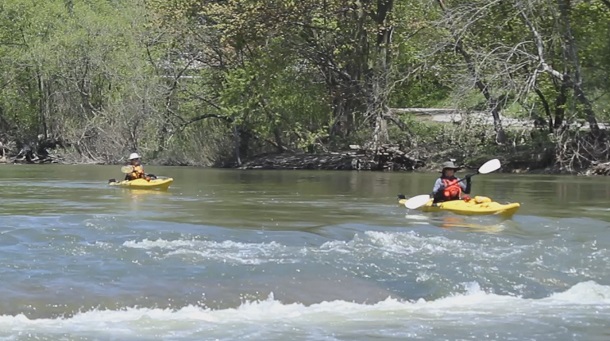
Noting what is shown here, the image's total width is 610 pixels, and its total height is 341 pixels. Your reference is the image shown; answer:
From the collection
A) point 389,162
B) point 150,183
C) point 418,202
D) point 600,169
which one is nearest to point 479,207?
point 418,202

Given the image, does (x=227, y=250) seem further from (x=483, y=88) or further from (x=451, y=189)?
(x=483, y=88)

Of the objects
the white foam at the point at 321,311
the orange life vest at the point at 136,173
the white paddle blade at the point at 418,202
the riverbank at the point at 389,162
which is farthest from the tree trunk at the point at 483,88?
the white foam at the point at 321,311

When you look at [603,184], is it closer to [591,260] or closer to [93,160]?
[591,260]

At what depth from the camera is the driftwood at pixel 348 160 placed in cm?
3366

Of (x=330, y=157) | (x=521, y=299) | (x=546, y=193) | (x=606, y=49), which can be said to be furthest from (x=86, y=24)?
(x=521, y=299)

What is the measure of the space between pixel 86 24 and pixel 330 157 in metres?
16.0

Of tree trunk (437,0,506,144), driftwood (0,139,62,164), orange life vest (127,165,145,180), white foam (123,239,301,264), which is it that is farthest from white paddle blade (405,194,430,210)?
driftwood (0,139,62,164)

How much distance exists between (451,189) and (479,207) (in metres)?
0.97

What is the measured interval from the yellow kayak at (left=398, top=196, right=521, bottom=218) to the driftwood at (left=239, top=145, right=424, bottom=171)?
16580mm

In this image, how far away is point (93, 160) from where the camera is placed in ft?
145

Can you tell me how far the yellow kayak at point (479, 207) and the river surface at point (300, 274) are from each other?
0.18 m

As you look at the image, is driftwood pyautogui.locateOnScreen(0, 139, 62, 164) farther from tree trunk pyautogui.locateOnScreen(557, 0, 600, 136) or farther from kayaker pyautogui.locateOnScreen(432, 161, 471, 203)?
kayaker pyautogui.locateOnScreen(432, 161, 471, 203)

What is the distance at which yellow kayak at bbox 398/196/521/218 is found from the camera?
52.7 ft

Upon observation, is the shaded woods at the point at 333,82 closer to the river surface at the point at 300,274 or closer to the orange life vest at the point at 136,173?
the orange life vest at the point at 136,173
